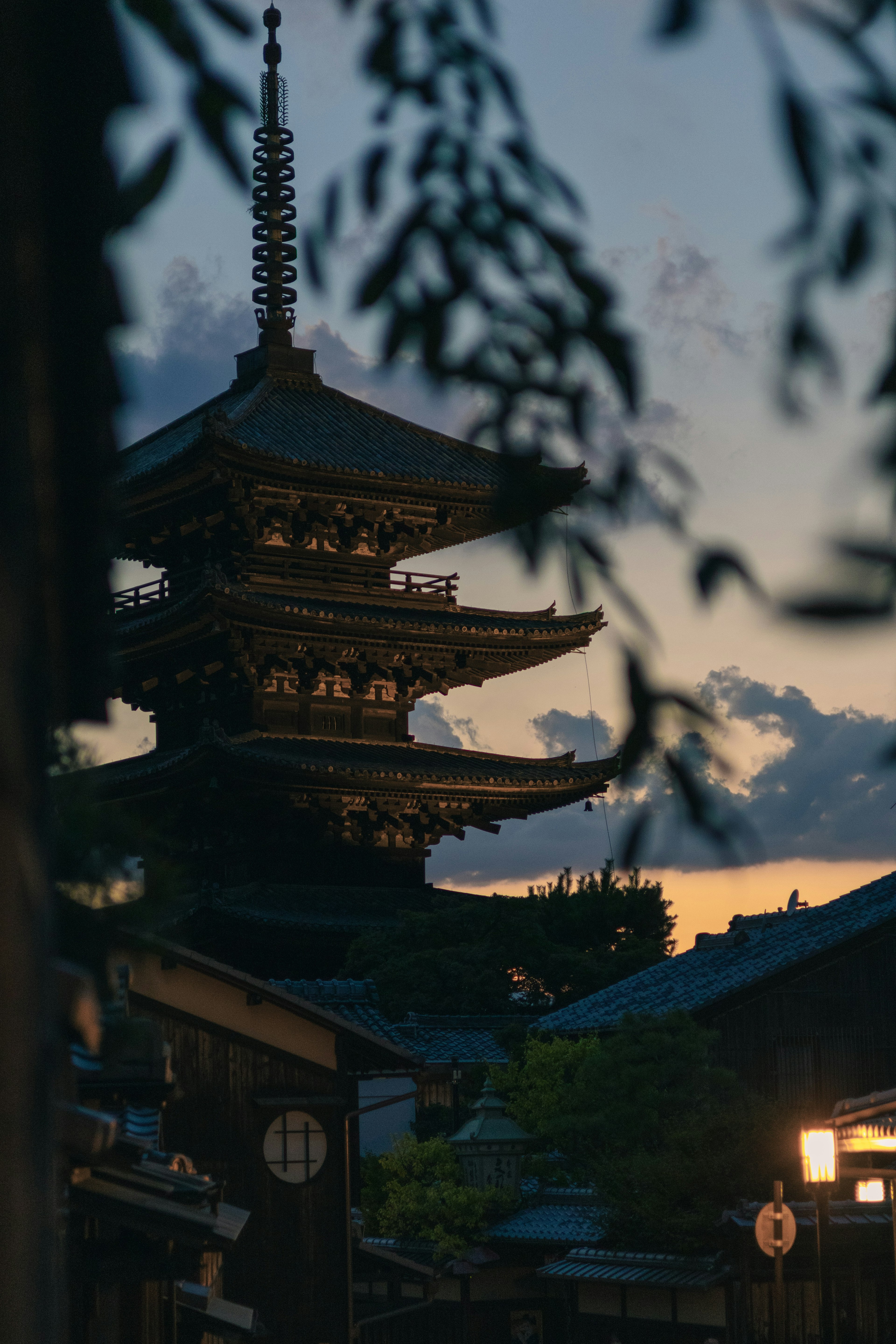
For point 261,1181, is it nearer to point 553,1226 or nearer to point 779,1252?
point 779,1252

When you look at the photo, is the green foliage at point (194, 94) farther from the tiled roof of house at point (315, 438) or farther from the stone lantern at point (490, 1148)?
the tiled roof of house at point (315, 438)

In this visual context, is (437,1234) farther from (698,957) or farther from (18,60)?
(18,60)

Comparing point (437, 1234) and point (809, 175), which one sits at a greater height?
point (809, 175)

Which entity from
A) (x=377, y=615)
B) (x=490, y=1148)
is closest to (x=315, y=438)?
(x=377, y=615)

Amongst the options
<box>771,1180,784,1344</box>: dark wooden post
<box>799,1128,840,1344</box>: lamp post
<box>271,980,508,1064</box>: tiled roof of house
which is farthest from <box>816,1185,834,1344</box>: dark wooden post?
<box>271,980,508,1064</box>: tiled roof of house

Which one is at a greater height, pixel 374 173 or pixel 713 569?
pixel 374 173

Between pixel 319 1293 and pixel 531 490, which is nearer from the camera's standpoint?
pixel 531 490

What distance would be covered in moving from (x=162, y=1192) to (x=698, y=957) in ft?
71.6

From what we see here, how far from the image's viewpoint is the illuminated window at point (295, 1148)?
18641mm

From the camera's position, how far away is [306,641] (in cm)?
3453

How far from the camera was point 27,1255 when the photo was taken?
2578mm

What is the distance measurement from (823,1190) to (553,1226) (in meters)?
8.12

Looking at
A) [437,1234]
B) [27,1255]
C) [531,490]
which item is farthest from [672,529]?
[437,1234]

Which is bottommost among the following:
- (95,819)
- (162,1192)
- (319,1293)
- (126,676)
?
(319,1293)
